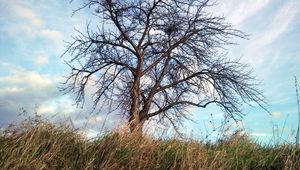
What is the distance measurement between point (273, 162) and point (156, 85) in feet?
38.0

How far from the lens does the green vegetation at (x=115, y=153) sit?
20.3 ft

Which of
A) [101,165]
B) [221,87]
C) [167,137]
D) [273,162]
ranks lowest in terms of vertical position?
[101,165]

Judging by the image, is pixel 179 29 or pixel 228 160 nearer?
pixel 228 160

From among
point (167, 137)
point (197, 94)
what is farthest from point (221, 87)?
point (167, 137)

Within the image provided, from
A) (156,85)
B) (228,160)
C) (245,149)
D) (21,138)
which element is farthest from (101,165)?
(156,85)

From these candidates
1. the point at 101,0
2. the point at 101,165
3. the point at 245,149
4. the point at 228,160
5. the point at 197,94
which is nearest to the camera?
the point at 101,165

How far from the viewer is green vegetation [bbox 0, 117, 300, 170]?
20.3 feet

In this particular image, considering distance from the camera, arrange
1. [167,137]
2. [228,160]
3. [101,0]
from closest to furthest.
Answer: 1. [228,160]
2. [167,137]
3. [101,0]

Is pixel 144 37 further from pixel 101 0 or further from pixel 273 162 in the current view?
pixel 273 162

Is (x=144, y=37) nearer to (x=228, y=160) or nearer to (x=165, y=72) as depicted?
(x=165, y=72)

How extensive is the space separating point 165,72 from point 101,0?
3958 mm

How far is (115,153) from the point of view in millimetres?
6777

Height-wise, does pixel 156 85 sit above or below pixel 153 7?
below

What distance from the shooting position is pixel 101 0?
709 inches
